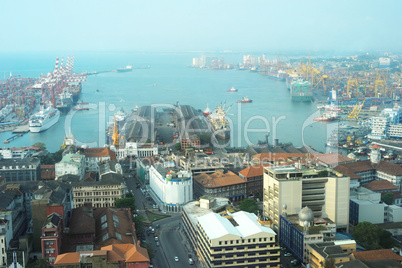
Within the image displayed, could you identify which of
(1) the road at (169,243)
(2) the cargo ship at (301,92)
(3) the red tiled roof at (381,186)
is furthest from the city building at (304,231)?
(2) the cargo ship at (301,92)

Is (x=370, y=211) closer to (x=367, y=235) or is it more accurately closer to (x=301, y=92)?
(x=367, y=235)

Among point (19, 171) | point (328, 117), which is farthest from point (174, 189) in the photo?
point (328, 117)

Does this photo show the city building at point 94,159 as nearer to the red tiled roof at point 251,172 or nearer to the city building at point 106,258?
the red tiled roof at point 251,172

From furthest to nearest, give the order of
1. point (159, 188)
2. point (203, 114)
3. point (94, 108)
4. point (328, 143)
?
point (94, 108) → point (203, 114) → point (328, 143) → point (159, 188)

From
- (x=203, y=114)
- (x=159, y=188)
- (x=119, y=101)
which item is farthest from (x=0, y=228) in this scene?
(x=119, y=101)

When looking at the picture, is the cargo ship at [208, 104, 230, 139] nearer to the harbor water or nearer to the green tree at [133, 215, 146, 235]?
the harbor water

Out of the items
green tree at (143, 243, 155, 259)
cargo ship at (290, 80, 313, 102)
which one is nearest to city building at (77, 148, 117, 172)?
green tree at (143, 243, 155, 259)

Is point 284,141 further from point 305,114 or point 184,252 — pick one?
point 184,252

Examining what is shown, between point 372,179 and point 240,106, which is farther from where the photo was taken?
point 240,106
